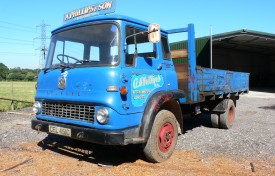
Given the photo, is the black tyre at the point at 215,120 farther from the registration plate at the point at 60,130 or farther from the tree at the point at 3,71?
the tree at the point at 3,71

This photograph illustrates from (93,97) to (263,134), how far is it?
Answer: 4931mm

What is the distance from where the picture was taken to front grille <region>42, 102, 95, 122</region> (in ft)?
13.7

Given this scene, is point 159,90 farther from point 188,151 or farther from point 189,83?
point 188,151

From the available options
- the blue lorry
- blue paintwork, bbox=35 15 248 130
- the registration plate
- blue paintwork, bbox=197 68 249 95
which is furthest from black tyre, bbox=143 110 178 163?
blue paintwork, bbox=197 68 249 95

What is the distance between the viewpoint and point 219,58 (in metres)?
29.4

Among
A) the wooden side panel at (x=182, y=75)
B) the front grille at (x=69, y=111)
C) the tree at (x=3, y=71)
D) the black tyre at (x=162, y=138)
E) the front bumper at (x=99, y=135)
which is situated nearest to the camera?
the front bumper at (x=99, y=135)

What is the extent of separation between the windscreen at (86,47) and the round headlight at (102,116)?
682 mm

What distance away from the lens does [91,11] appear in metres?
4.86

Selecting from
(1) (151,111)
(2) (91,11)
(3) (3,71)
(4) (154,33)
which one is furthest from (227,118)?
(3) (3,71)

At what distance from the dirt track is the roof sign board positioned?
96.6 inches

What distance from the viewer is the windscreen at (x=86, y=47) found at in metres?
4.29

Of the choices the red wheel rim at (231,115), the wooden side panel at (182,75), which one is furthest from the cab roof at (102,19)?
the red wheel rim at (231,115)

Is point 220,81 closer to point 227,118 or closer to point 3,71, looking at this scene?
point 227,118

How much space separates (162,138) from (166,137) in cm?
13
